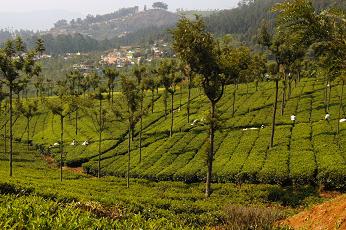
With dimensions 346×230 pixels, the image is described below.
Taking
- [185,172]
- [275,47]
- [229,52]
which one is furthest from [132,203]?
[275,47]

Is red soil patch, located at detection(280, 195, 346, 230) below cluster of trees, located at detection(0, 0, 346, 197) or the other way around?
below

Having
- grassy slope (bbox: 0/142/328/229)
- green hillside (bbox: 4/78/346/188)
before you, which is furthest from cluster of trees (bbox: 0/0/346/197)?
grassy slope (bbox: 0/142/328/229)

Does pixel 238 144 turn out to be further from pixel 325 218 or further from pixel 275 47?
pixel 325 218

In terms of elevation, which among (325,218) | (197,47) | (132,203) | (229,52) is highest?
(197,47)

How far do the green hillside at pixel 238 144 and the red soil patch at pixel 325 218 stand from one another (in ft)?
54.5

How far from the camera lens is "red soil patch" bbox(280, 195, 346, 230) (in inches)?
787

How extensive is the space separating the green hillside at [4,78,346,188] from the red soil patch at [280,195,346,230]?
54.5 ft

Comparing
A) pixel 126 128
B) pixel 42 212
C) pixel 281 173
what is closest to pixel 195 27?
pixel 281 173

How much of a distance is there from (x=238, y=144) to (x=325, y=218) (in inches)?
1364

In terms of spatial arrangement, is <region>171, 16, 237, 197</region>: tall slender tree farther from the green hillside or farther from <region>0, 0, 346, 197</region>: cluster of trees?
the green hillside

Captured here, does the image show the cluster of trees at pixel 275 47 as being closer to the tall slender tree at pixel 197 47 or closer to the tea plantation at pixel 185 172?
the tall slender tree at pixel 197 47

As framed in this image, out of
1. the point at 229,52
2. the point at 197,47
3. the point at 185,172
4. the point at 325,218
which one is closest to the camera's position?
the point at 325,218

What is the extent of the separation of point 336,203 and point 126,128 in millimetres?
61769

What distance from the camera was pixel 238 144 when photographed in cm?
5609
